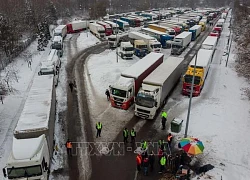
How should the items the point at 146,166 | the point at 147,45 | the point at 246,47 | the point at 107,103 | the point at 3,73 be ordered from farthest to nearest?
the point at 147,45 → the point at 246,47 → the point at 3,73 → the point at 107,103 → the point at 146,166

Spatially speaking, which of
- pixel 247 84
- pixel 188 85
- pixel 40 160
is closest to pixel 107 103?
pixel 188 85

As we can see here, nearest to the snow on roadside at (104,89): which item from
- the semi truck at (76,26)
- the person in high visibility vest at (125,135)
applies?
the person in high visibility vest at (125,135)

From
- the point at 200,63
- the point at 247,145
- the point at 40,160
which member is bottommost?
the point at 247,145

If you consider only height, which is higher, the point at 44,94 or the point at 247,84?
the point at 44,94

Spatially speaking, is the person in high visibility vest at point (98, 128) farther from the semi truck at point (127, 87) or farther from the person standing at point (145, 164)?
the person standing at point (145, 164)

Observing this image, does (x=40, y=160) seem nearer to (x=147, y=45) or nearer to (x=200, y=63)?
(x=200, y=63)

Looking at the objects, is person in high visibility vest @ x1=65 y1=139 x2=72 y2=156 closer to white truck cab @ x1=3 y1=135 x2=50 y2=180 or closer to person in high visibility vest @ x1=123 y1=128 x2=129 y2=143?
white truck cab @ x1=3 y1=135 x2=50 y2=180

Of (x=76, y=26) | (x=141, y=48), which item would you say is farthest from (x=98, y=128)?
(x=76, y=26)

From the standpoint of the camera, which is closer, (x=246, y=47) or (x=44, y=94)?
Answer: (x=44, y=94)
